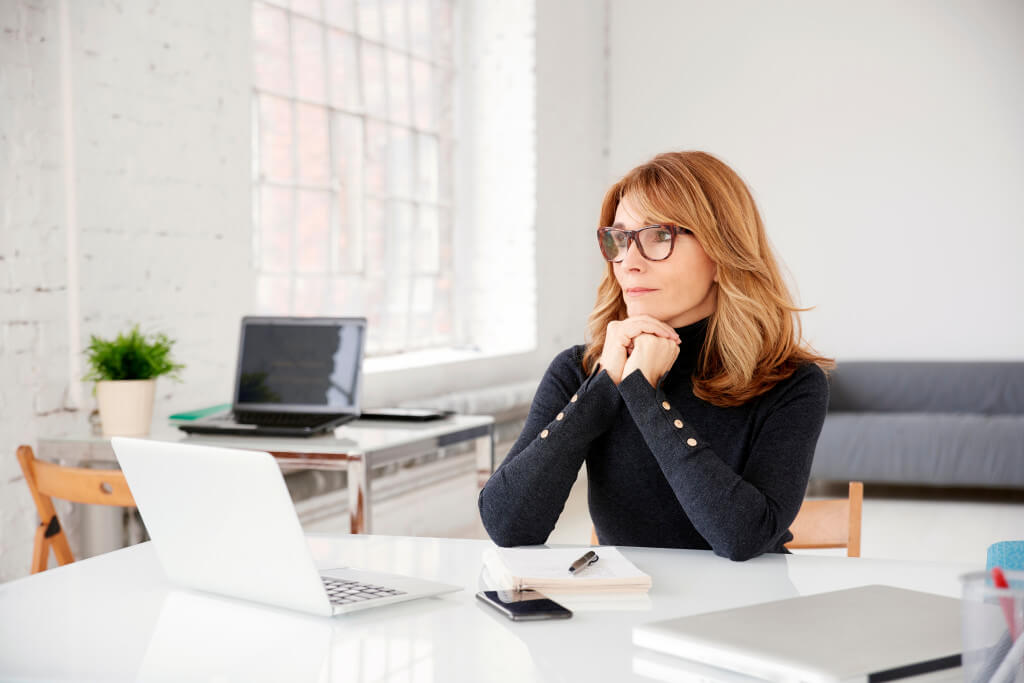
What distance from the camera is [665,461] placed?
5.17 feet

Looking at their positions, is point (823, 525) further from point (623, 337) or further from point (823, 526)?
point (623, 337)

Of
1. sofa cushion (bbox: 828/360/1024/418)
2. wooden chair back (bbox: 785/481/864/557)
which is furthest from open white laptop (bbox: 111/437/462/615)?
sofa cushion (bbox: 828/360/1024/418)

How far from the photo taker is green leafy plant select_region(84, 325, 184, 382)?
2686 mm

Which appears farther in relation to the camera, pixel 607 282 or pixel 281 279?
pixel 281 279

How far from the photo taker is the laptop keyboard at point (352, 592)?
3.87ft

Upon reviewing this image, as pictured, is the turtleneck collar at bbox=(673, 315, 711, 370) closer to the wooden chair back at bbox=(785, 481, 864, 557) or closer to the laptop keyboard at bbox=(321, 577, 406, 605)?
the wooden chair back at bbox=(785, 481, 864, 557)

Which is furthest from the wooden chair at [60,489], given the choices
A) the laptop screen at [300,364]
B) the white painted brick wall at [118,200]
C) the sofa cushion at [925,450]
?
the sofa cushion at [925,450]

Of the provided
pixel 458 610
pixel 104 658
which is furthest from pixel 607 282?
pixel 104 658

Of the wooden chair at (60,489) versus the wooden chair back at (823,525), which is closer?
the wooden chair back at (823,525)

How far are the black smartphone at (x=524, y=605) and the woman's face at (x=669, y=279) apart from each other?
72 centimetres

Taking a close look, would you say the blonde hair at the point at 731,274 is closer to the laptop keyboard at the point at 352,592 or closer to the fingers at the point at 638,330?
the fingers at the point at 638,330

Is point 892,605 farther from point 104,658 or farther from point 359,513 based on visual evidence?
point 359,513

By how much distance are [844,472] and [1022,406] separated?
44.8 inches

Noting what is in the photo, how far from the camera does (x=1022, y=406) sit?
5730 mm
